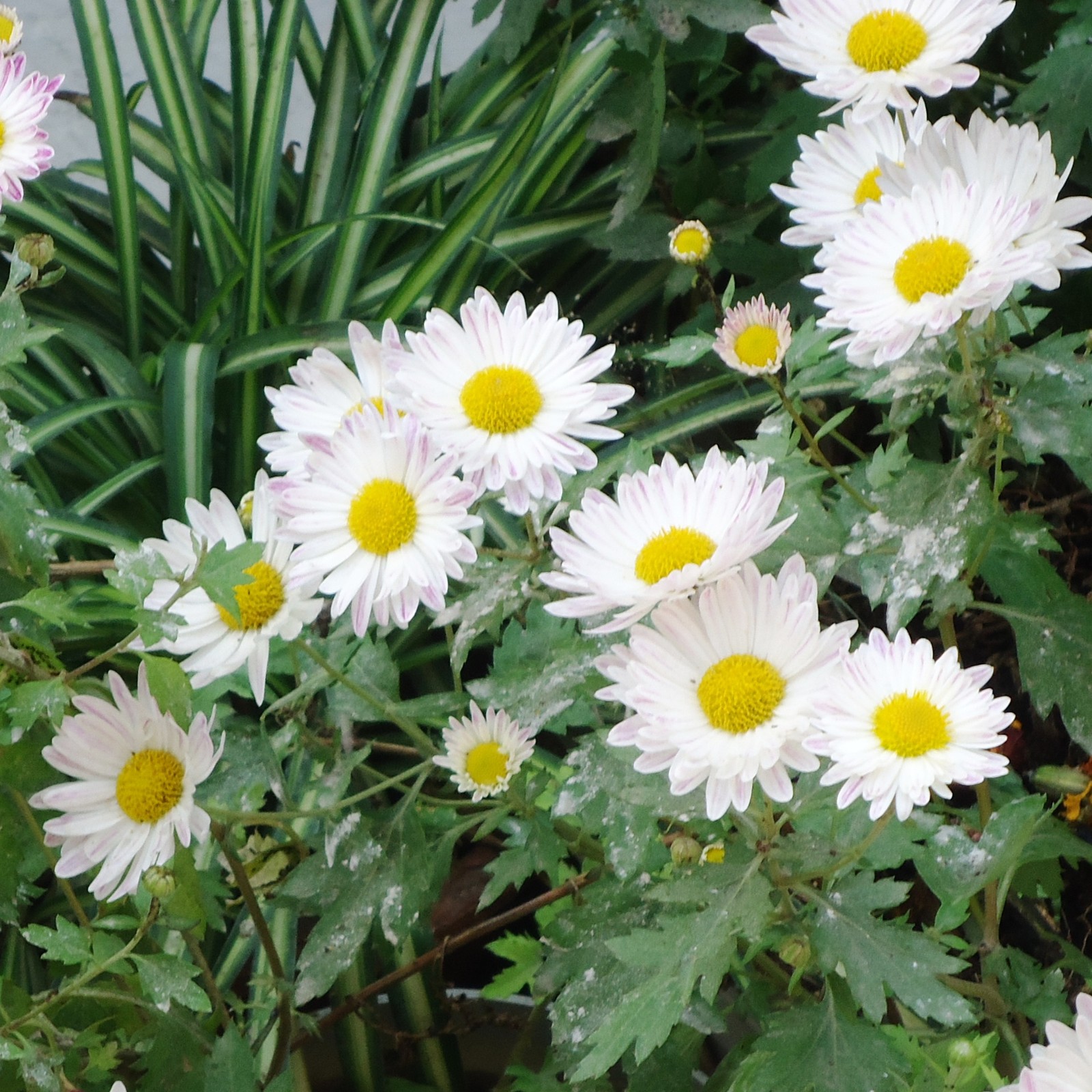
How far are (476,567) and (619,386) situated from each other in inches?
5.1

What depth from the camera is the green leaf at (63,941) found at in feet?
1.77

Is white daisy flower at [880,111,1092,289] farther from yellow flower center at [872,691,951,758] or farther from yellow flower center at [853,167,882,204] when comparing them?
yellow flower center at [872,691,951,758]

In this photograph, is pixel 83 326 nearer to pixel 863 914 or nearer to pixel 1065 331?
pixel 1065 331

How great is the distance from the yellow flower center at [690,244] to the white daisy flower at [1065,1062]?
0.58 metres

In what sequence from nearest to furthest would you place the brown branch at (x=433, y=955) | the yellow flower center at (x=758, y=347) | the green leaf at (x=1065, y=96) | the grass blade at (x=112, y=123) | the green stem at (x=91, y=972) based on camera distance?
the green stem at (x=91, y=972), the yellow flower center at (x=758, y=347), the brown branch at (x=433, y=955), the green leaf at (x=1065, y=96), the grass blade at (x=112, y=123)

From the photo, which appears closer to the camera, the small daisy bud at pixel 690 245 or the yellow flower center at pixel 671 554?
the yellow flower center at pixel 671 554

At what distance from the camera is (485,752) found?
0.63 meters

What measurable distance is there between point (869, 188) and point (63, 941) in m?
0.55

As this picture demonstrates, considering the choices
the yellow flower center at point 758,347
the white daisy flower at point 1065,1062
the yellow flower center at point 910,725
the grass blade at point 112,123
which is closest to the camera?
the white daisy flower at point 1065,1062

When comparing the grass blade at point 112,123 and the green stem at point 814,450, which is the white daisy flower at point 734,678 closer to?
the green stem at point 814,450

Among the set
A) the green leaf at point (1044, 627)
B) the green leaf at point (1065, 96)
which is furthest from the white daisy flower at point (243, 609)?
the green leaf at point (1065, 96)

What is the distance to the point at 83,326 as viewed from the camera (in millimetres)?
1414

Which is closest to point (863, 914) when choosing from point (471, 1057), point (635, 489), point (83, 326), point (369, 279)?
point (635, 489)

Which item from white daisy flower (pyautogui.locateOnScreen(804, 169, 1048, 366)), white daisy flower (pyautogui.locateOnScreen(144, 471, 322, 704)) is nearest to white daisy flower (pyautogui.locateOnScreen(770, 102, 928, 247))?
white daisy flower (pyautogui.locateOnScreen(804, 169, 1048, 366))
